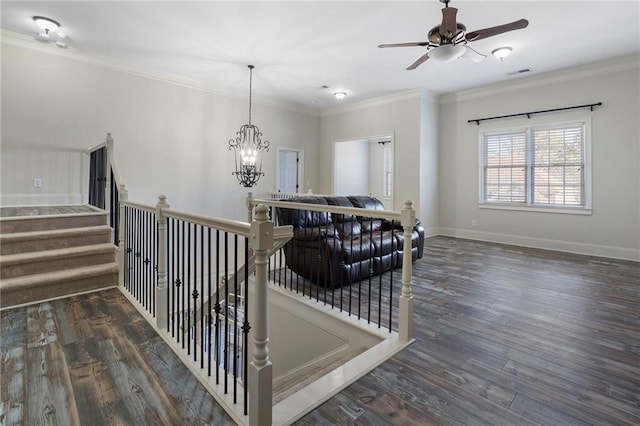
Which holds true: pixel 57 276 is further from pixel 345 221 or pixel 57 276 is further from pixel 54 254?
pixel 345 221

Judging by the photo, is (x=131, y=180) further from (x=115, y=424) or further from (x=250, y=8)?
(x=115, y=424)

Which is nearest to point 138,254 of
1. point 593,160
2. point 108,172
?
point 108,172

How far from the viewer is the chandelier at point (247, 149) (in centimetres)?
586

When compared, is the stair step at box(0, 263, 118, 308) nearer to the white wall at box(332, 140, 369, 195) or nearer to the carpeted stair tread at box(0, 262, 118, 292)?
the carpeted stair tread at box(0, 262, 118, 292)

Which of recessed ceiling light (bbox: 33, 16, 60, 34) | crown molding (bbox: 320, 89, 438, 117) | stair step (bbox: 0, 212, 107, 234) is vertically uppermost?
crown molding (bbox: 320, 89, 438, 117)

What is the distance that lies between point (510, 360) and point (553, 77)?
212 inches

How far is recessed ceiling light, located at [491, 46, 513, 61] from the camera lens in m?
4.38

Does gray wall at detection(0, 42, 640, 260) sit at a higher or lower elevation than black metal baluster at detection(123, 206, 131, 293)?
higher

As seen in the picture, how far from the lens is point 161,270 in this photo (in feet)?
8.08

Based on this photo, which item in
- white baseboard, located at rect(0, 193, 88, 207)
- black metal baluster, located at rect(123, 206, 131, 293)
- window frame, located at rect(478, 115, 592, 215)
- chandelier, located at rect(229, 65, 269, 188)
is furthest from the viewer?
chandelier, located at rect(229, 65, 269, 188)

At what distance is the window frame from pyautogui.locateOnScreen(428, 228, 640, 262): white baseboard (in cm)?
53

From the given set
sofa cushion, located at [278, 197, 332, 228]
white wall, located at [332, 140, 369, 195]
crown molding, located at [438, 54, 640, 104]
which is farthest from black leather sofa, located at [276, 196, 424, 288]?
white wall, located at [332, 140, 369, 195]

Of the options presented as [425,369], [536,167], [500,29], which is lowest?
[425,369]

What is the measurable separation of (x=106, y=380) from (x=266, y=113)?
6140mm
